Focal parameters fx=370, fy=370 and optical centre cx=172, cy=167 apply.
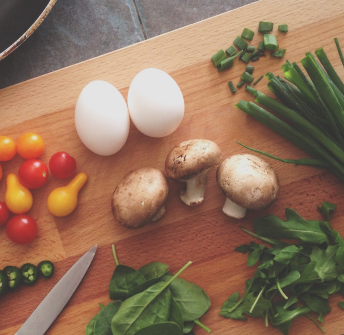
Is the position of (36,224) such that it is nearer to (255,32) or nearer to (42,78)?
(42,78)

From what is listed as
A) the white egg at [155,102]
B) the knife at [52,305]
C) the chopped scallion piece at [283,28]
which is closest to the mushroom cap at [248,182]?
the white egg at [155,102]

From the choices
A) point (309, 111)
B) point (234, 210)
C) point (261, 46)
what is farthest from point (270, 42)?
point (234, 210)

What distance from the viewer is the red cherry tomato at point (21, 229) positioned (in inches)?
46.5

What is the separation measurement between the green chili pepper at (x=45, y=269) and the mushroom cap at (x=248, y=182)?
61cm

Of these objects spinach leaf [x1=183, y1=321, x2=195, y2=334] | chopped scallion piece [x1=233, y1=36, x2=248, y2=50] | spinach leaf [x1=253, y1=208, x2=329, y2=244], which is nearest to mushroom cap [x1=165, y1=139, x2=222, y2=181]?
spinach leaf [x1=253, y1=208, x2=329, y2=244]

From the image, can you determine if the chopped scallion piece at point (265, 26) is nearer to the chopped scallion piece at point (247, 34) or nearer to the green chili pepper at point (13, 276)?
the chopped scallion piece at point (247, 34)

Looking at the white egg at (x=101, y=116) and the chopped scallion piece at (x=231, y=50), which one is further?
the chopped scallion piece at (x=231, y=50)

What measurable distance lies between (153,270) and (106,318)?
20 centimetres

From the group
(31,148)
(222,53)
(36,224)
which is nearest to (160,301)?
(36,224)

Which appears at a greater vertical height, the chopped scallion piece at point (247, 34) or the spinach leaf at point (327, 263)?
the chopped scallion piece at point (247, 34)

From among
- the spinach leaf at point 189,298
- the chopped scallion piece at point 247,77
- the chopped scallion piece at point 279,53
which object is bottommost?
the spinach leaf at point 189,298

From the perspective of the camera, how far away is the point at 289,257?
1.11 metres

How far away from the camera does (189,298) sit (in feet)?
3.84

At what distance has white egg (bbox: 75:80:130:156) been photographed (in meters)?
1.08
